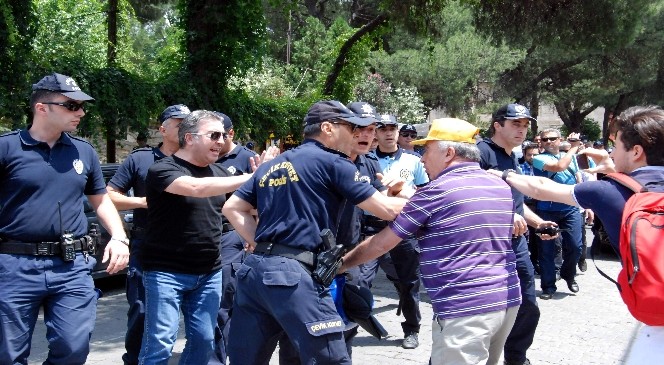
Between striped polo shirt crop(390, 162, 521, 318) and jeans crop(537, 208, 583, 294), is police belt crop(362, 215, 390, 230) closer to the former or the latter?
striped polo shirt crop(390, 162, 521, 318)

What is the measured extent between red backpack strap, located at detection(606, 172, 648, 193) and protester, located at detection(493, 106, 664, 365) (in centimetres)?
2

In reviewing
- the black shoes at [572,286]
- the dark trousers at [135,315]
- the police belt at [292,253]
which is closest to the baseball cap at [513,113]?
the police belt at [292,253]

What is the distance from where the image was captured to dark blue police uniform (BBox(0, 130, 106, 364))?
4117mm

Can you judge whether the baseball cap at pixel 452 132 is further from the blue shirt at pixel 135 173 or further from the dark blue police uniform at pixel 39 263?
the blue shirt at pixel 135 173

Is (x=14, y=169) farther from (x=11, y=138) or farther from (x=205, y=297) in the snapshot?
(x=205, y=297)

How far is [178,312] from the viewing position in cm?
468

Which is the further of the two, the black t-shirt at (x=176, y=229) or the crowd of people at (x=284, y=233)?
the black t-shirt at (x=176, y=229)

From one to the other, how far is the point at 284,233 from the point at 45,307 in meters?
1.55

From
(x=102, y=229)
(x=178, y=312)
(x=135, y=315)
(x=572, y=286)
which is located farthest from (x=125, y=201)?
(x=572, y=286)

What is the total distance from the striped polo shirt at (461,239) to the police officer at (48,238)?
6.03 ft

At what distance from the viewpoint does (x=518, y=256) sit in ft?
18.3

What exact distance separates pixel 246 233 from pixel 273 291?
1.70 feet

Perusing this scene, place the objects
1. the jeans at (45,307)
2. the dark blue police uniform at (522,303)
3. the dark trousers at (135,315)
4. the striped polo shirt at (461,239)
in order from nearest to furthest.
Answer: the striped polo shirt at (461,239), the jeans at (45,307), the dark trousers at (135,315), the dark blue police uniform at (522,303)

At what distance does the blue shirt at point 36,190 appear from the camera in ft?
13.8
